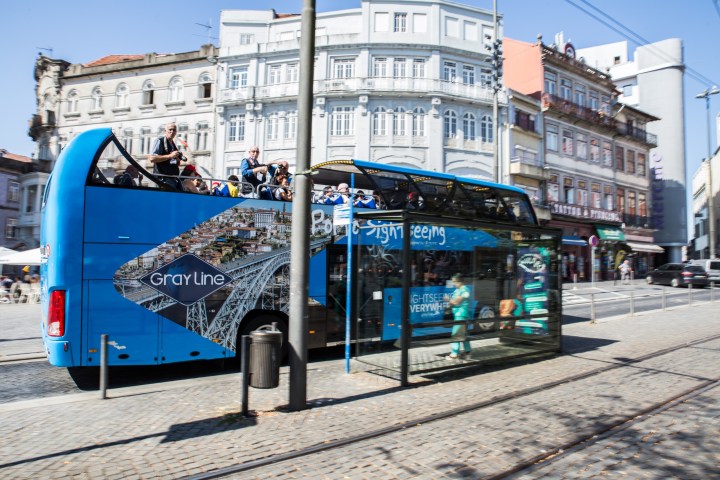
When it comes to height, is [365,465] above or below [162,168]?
below

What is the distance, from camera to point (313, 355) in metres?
10.1

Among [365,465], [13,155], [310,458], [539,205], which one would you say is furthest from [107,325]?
[13,155]

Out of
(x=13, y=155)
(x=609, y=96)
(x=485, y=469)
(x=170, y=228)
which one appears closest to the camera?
(x=485, y=469)

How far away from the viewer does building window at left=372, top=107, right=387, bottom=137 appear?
1258 inches

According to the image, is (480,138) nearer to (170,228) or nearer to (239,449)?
(170,228)

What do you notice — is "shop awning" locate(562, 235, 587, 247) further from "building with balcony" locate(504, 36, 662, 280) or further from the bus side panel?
the bus side panel

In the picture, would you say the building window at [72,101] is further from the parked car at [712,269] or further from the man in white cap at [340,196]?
the parked car at [712,269]

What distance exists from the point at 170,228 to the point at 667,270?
3439 cm

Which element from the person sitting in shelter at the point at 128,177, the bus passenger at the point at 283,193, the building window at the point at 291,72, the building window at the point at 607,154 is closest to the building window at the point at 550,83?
the building window at the point at 607,154

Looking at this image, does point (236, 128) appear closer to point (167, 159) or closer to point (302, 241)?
point (167, 159)

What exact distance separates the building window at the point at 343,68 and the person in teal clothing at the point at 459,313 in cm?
2693

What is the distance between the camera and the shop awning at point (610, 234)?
40.2m

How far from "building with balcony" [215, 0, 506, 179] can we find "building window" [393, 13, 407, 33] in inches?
2.6

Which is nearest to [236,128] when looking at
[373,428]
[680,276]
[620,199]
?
[680,276]
